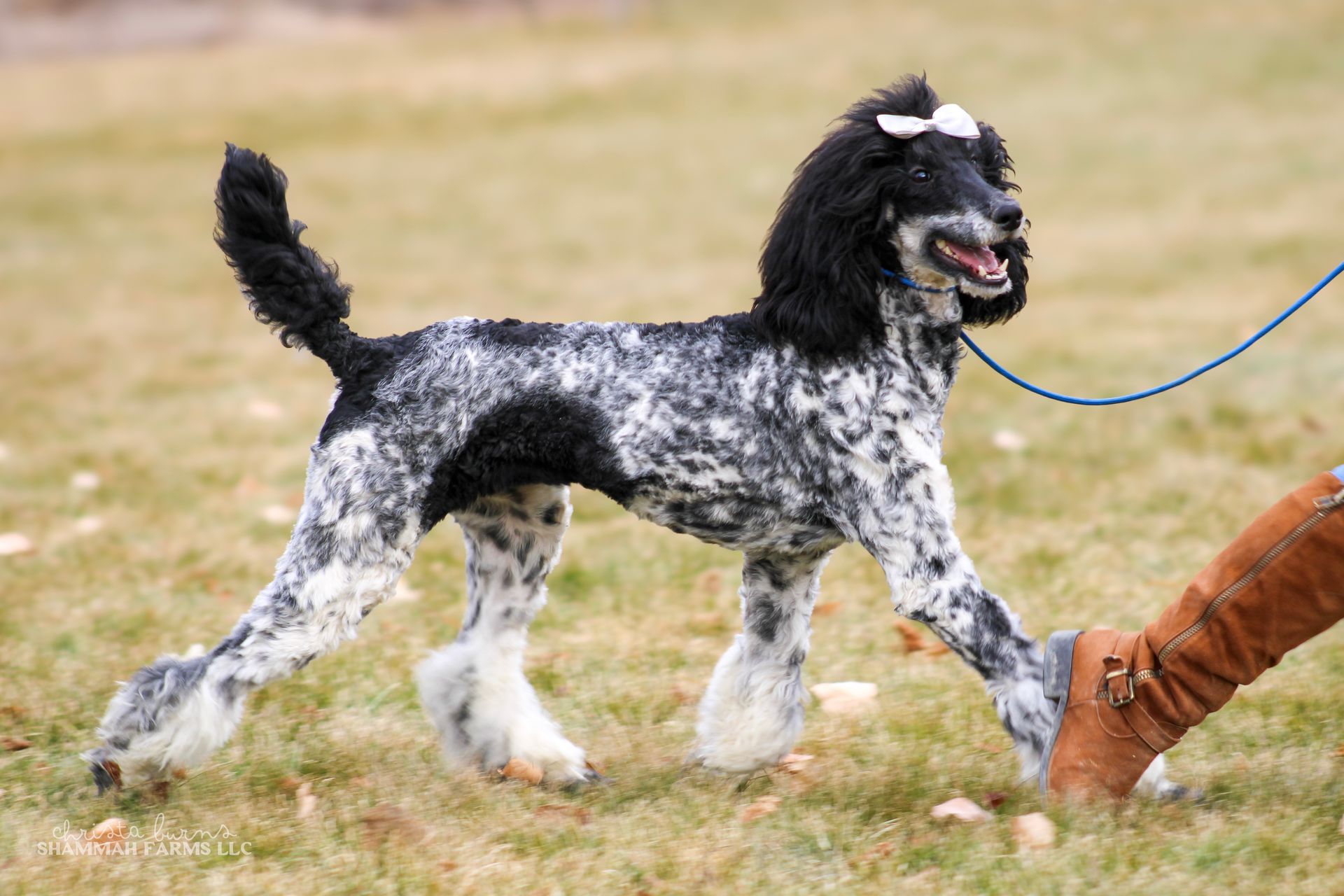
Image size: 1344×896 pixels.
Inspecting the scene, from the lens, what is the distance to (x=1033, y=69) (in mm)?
22734

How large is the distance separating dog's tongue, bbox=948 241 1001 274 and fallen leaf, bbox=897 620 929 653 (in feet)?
6.25

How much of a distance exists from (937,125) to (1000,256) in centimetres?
41

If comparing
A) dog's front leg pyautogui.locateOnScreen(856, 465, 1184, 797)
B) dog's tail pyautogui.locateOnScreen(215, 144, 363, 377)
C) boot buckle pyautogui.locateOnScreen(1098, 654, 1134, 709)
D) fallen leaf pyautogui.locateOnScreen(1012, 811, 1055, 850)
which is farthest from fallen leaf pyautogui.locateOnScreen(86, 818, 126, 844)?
boot buckle pyautogui.locateOnScreen(1098, 654, 1134, 709)

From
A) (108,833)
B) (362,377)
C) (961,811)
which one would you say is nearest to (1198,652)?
(961,811)

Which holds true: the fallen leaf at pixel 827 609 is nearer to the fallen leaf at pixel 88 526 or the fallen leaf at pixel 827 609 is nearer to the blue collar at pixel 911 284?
the blue collar at pixel 911 284

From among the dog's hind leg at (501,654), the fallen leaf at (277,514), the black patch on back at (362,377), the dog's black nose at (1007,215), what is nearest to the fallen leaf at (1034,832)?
the dog's hind leg at (501,654)

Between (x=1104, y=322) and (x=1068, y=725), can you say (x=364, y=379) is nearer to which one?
(x=1068, y=725)

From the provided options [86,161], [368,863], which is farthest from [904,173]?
[86,161]

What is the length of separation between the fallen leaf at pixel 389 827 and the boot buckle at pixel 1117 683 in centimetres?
179

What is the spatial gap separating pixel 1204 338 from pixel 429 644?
7.10 meters

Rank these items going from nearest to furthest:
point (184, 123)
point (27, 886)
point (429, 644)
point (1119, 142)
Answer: point (27, 886) < point (429, 644) < point (1119, 142) < point (184, 123)

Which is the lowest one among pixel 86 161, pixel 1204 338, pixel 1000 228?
pixel 1000 228

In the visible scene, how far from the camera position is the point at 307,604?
3.71 meters

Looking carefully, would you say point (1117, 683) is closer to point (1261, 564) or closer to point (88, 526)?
Result: point (1261, 564)
